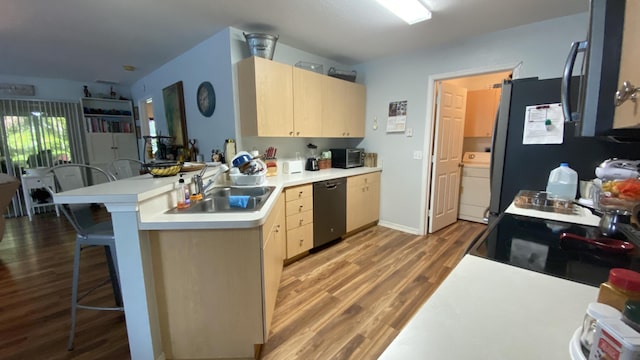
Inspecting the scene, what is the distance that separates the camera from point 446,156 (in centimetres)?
356

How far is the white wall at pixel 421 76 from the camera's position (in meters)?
2.50

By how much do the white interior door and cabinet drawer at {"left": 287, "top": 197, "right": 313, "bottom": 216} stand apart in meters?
1.70

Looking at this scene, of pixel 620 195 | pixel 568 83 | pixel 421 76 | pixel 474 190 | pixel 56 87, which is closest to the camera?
pixel 568 83

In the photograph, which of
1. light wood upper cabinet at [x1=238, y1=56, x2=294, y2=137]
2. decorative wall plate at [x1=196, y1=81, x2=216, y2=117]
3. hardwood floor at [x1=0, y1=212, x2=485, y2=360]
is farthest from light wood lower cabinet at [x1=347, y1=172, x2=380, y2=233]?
decorative wall plate at [x1=196, y1=81, x2=216, y2=117]

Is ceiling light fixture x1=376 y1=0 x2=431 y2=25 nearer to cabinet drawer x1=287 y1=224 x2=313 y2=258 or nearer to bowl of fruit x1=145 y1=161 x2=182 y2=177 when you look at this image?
bowl of fruit x1=145 y1=161 x2=182 y2=177

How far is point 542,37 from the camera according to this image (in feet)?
8.27

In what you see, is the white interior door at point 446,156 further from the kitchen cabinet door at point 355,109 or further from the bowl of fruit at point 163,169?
the bowl of fruit at point 163,169

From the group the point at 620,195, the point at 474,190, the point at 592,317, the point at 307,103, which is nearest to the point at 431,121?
the point at 474,190

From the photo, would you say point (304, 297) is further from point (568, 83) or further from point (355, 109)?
point (355, 109)

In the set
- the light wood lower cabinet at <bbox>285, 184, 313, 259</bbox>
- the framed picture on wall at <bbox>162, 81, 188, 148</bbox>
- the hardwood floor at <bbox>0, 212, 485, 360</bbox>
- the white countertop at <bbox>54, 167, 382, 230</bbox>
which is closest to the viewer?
the white countertop at <bbox>54, 167, 382, 230</bbox>

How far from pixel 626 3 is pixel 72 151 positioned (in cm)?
684

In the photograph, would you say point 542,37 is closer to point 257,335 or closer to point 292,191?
point 292,191

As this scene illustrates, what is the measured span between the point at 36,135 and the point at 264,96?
190 inches

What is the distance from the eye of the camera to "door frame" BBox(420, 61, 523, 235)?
2.85 metres
